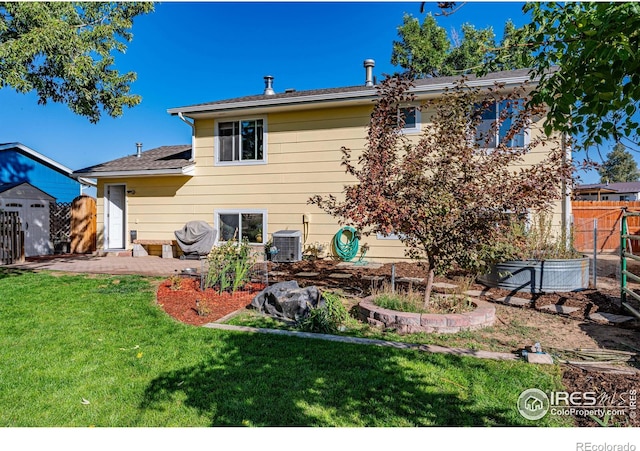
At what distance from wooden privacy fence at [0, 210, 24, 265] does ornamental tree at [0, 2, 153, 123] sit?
3852 millimetres

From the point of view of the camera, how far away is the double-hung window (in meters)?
11.7

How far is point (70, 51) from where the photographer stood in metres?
8.84

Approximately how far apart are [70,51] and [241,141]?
4.79m

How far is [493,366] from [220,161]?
34.0 feet

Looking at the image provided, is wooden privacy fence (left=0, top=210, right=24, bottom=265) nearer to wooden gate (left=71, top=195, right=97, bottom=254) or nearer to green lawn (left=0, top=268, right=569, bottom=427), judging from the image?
wooden gate (left=71, top=195, right=97, bottom=254)

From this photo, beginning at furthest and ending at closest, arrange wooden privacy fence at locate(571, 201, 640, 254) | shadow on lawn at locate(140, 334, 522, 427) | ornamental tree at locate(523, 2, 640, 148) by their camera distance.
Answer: wooden privacy fence at locate(571, 201, 640, 254)
shadow on lawn at locate(140, 334, 522, 427)
ornamental tree at locate(523, 2, 640, 148)

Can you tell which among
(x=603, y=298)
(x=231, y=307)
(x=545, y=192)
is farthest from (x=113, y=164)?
(x=603, y=298)

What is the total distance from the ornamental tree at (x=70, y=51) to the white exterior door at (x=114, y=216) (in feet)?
11.3

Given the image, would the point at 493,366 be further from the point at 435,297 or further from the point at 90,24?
the point at 90,24

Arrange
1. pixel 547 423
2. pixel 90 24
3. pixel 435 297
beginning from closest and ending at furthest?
pixel 547 423
pixel 435 297
pixel 90 24

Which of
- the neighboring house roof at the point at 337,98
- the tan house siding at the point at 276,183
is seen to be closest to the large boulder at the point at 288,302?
the tan house siding at the point at 276,183

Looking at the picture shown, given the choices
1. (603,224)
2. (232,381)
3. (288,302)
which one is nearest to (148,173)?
(288,302)

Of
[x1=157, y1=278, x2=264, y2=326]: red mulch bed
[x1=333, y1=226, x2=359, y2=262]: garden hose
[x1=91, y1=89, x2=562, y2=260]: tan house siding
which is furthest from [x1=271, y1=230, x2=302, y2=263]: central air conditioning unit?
[x1=157, y1=278, x2=264, y2=326]: red mulch bed

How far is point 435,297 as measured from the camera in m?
5.58
